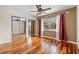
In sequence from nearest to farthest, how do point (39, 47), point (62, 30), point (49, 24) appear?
point (49, 24)
point (62, 30)
point (39, 47)

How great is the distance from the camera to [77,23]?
108 inches

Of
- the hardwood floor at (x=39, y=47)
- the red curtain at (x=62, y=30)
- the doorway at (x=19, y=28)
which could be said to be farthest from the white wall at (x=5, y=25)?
the red curtain at (x=62, y=30)

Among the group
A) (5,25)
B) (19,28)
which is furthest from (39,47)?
(5,25)

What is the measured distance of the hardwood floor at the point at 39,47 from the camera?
8.92 ft

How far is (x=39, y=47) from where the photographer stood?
321cm

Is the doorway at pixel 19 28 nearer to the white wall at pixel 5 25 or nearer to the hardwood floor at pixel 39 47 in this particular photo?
the hardwood floor at pixel 39 47

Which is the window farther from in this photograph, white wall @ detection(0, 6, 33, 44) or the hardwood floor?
white wall @ detection(0, 6, 33, 44)

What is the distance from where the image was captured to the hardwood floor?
272 centimetres

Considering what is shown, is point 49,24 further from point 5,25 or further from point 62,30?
point 5,25

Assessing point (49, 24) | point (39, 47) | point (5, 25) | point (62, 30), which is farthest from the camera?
point (5, 25)
